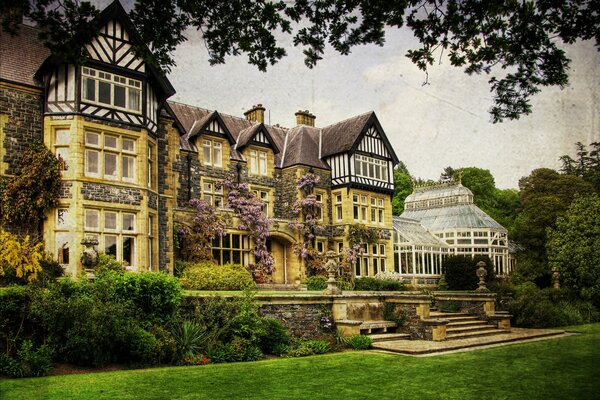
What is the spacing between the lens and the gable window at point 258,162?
2620 cm

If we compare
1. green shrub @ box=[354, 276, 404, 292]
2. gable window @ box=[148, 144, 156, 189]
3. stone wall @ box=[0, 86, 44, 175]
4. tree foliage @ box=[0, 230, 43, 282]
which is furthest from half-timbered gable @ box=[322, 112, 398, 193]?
tree foliage @ box=[0, 230, 43, 282]

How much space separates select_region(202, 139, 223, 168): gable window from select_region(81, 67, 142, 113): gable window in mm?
6543

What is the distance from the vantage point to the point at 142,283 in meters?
11.5

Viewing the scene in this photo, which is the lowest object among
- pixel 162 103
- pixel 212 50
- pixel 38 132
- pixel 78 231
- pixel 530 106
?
pixel 78 231

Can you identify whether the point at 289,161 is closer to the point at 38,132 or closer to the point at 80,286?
the point at 38,132

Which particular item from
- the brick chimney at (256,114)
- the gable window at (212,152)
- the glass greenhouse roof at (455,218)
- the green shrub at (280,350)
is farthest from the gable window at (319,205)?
the green shrub at (280,350)

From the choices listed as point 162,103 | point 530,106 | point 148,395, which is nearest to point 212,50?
point 530,106

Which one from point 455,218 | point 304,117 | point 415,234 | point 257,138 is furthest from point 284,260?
point 455,218

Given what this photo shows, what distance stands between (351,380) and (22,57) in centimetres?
1471

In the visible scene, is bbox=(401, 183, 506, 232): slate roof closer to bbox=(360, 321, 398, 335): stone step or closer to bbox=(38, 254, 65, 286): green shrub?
bbox=(360, 321, 398, 335): stone step

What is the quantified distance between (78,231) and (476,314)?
1320cm

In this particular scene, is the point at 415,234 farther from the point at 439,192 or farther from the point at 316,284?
the point at 316,284

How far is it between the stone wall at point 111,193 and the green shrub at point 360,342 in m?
8.35

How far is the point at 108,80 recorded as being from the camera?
17094mm
